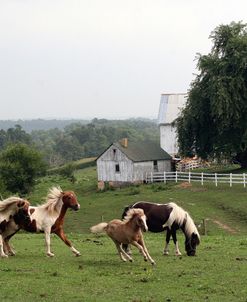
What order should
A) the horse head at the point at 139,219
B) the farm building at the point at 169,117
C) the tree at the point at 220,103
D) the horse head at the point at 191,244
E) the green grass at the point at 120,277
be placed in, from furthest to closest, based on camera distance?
the farm building at the point at 169,117 < the tree at the point at 220,103 < the horse head at the point at 191,244 < the horse head at the point at 139,219 < the green grass at the point at 120,277

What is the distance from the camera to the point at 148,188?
5056 cm

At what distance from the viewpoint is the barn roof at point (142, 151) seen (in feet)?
189

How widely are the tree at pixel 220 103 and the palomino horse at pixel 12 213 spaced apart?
35.6 m

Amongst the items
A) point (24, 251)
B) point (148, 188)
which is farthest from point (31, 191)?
point (24, 251)

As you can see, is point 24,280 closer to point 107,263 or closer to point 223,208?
point 107,263

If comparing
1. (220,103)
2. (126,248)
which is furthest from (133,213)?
(220,103)

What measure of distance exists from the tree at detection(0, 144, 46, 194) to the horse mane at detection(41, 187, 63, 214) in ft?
137

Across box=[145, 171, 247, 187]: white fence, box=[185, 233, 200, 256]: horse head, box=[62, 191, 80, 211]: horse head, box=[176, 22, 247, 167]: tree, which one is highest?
box=[176, 22, 247, 167]: tree

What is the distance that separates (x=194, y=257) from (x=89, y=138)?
567 feet

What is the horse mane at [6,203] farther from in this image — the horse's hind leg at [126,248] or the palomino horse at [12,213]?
the horse's hind leg at [126,248]

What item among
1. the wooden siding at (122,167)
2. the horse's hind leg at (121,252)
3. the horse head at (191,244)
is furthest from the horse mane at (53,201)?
the wooden siding at (122,167)

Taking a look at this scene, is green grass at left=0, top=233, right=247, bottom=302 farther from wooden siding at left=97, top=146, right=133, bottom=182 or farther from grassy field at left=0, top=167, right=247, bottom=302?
wooden siding at left=97, top=146, right=133, bottom=182

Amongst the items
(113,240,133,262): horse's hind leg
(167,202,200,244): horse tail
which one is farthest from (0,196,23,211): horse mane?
(167,202,200,244): horse tail

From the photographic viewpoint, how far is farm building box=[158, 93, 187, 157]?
239ft
